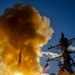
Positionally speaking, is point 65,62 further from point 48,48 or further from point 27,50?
point 27,50

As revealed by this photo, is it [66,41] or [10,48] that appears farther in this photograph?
[66,41]

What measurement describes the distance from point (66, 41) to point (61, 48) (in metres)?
1.27

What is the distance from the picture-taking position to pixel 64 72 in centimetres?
2600

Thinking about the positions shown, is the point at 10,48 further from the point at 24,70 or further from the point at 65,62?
the point at 65,62

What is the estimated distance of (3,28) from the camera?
2450cm

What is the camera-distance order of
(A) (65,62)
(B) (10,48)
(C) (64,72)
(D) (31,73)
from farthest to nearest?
1. (A) (65,62)
2. (C) (64,72)
3. (B) (10,48)
4. (D) (31,73)

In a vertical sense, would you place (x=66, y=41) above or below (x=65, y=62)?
above

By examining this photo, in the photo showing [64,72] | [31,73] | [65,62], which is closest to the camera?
[31,73]

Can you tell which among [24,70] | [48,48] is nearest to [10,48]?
[24,70]

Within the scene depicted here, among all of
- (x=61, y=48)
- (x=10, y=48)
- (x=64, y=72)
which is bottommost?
(x=64, y=72)

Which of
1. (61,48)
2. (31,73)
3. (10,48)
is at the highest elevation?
(61,48)

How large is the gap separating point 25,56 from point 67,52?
8.41 m

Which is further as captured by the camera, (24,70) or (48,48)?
(48,48)

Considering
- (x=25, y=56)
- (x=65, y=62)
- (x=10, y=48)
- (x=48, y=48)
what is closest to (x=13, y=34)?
(x=10, y=48)
